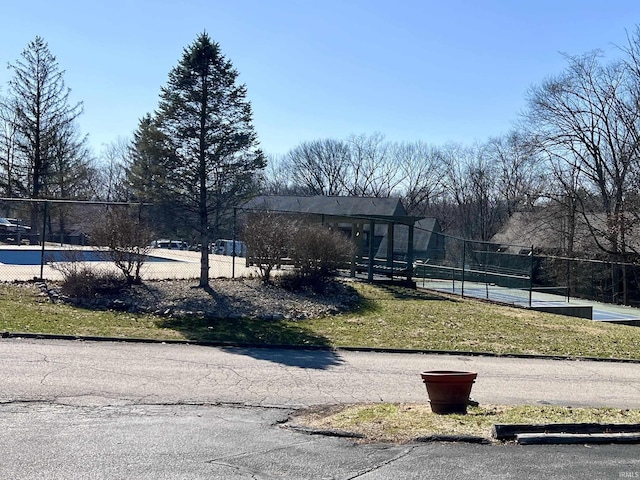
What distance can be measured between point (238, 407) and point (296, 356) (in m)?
3.78

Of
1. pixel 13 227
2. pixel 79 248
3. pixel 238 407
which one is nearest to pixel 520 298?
pixel 79 248

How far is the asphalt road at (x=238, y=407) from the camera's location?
5379 millimetres

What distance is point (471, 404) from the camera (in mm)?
8070

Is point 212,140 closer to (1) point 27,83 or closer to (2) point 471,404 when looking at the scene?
(2) point 471,404

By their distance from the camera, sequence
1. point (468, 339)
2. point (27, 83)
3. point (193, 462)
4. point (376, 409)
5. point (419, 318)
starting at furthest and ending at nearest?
point (27, 83), point (419, 318), point (468, 339), point (376, 409), point (193, 462)

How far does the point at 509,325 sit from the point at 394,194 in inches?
2394

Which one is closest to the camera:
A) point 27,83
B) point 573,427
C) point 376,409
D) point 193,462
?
point 193,462

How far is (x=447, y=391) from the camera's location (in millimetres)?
7410

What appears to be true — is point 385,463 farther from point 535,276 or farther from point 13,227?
point 535,276

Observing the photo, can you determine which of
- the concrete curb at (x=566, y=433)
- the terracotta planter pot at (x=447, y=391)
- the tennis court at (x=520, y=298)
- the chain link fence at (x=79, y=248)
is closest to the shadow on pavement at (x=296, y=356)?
the terracotta planter pot at (x=447, y=391)

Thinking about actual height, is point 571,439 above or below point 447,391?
below

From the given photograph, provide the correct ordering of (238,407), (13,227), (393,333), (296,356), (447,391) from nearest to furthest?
1. (447,391)
2. (238,407)
3. (296,356)
4. (393,333)
5. (13,227)

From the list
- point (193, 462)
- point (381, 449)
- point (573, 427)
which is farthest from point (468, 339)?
point (193, 462)

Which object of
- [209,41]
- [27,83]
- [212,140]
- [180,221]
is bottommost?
[180,221]
